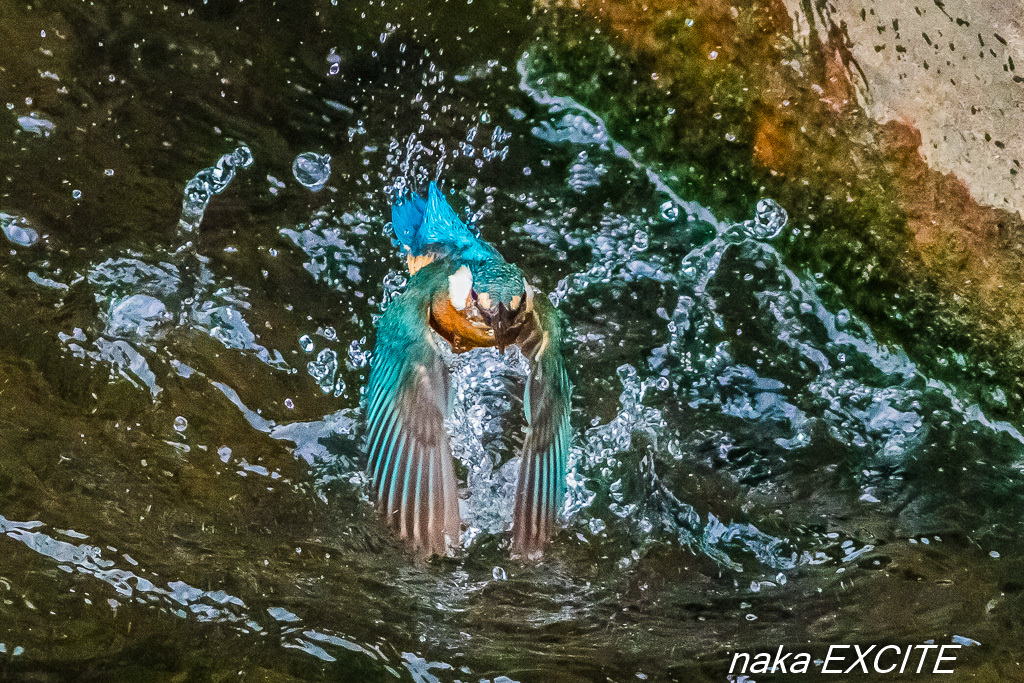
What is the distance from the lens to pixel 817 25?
144 inches

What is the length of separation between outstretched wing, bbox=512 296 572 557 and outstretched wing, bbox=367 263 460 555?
23 cm

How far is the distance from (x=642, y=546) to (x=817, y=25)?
2059 mm

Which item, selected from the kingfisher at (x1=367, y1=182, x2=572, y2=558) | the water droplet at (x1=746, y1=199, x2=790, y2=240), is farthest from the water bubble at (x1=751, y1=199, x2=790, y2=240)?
the kingfisher at (x1=367, y1=182, x2=572, y2=558)

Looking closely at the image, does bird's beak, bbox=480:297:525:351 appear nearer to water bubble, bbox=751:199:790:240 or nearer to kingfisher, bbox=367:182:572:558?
kingfisher, bbox=367:182:572:558

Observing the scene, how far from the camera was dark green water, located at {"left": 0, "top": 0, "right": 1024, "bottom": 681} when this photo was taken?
3.51 m

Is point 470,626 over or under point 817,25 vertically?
under

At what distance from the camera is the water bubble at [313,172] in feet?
12.4

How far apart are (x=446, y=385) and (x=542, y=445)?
35 cm

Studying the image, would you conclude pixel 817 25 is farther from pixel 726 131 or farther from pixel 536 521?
pixel 536 521

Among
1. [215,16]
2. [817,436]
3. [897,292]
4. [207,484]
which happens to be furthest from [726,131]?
[207,484]

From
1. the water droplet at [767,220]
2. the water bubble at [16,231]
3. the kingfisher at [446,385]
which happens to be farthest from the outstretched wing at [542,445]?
the water bubble at [16,231]

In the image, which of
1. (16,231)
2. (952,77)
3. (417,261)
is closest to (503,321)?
(417,261)

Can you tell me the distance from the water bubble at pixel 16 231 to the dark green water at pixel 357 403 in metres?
0.04

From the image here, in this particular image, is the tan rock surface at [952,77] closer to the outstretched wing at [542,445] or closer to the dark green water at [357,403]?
the dark green water at [357,403]
